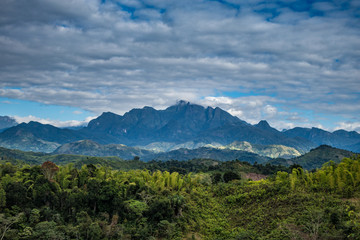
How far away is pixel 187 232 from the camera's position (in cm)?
2472

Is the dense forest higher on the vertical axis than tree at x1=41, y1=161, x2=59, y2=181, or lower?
lower

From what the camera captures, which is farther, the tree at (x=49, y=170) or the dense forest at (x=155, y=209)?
the tree at (x=49, y=170)

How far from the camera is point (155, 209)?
2503 cm

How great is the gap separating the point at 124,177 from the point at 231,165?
82.8 m

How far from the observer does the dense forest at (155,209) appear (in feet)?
68.5

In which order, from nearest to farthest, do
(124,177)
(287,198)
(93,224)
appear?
(93,224), (287,198), (124,177)

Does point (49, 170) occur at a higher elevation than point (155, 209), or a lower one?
higher

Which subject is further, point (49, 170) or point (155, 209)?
point (49, 170)

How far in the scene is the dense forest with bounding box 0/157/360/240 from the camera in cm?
2089

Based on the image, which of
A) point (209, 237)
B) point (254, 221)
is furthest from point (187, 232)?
point (254, 221)

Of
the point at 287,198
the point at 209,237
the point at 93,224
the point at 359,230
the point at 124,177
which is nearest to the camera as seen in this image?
the point at 359,230

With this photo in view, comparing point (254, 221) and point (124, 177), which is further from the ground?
point (124, 177)

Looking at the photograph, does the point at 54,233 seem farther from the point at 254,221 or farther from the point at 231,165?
the point at 231,165

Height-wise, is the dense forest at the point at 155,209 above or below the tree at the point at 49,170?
below
